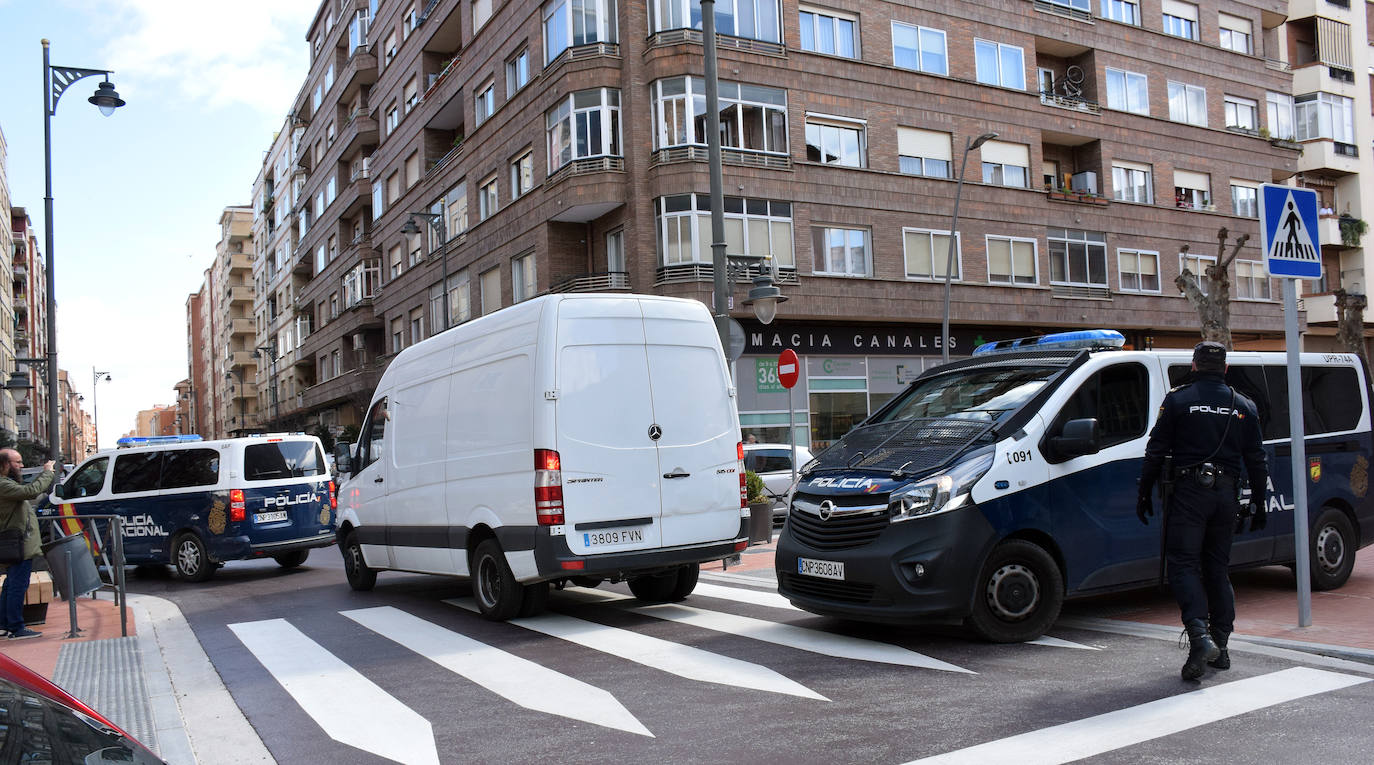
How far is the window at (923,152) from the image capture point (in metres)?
30.4

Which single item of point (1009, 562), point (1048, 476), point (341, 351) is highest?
point (341, 351)

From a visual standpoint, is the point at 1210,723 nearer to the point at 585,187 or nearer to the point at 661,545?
the point at 661,545

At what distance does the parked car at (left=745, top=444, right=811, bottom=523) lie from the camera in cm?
1912

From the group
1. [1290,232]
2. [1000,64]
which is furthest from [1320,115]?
[1290,232]

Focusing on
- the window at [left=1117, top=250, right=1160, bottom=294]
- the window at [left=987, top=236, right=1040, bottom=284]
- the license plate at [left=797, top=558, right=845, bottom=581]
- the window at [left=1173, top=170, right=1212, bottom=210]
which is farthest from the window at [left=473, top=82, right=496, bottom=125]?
the license plate at [left=797, top=558, right=845, bottom=581]

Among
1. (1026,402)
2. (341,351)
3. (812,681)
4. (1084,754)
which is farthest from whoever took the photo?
(341,351)

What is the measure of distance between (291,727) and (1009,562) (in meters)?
4.28

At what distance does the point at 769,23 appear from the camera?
2816 cm

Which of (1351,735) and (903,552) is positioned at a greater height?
(903,552)

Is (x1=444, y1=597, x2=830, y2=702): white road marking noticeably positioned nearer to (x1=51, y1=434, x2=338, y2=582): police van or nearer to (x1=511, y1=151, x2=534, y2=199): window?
(x1=51, y1=434, x2=338, y2=582): police van

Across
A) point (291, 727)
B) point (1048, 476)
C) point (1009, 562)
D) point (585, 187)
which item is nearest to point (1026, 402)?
point (1048, 476)

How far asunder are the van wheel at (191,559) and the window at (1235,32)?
37254mm

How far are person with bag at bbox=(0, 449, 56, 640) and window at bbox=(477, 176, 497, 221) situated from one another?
25.1m

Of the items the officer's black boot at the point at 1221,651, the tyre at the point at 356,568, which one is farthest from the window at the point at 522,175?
the officer's black boot at the point at 1221,651
